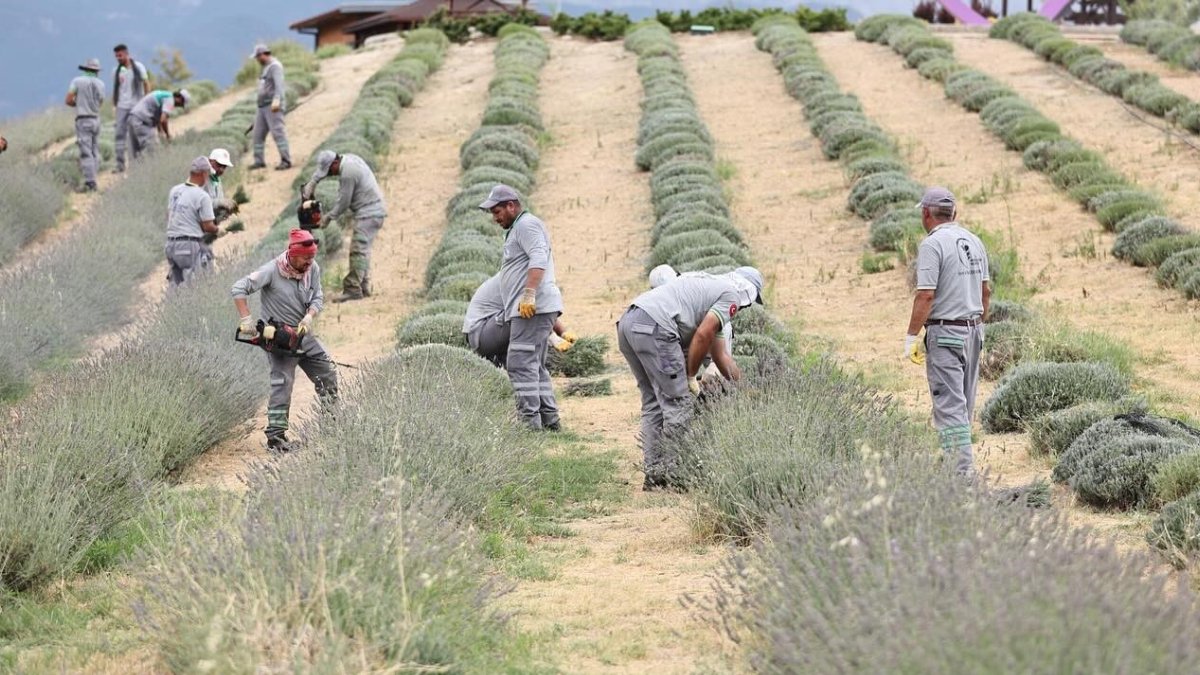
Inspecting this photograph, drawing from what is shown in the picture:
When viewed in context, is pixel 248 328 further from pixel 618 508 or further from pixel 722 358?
pixel 722 358

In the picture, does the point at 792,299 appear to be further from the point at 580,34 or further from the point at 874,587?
the point at 580,34

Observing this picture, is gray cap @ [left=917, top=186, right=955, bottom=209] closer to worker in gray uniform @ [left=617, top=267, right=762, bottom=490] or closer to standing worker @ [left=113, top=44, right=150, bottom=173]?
worker in gray uniform @ [left=617, top=267, right=762, bottom=490]

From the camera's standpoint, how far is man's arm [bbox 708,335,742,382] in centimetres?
846

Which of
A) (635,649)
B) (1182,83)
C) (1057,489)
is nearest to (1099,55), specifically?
(1182,83)

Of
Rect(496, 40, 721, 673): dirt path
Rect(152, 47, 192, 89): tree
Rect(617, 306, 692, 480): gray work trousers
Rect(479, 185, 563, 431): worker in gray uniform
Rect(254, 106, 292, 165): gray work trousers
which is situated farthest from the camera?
Rect(152, 47, 192, 89): tree

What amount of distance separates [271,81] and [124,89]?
2.51 metres

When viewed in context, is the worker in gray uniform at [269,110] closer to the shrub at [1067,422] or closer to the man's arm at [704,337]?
the man's arm at [704,337]

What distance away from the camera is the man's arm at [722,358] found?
8.46 m

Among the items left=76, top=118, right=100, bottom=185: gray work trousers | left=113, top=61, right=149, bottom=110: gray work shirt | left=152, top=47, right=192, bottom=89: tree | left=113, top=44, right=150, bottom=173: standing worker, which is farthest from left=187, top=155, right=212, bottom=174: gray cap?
left=152, top=47, right=192, bottom=89: tree

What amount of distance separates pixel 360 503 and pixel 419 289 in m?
10.8

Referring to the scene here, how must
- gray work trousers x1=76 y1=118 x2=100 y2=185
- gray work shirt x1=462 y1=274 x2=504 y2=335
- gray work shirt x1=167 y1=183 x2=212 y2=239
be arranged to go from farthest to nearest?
gray work trousers x1=76 y1=118 x2=100 y2=185 < gray work shirt x1=167 y1=183 x2=212 y2=239 < gray work shirt x1=462 y1=274 x2=504 y2=335

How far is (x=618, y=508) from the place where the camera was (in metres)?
8.70

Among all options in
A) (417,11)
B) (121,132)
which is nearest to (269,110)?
(121,132)

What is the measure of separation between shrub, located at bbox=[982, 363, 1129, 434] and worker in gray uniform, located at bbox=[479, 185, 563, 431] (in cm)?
293
